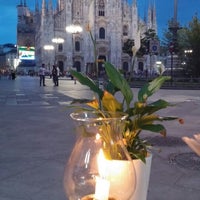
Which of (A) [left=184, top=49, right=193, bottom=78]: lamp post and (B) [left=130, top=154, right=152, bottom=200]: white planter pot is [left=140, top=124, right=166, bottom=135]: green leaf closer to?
(B) [left=130, top=154, right=152, bottom=200]: white planter pot

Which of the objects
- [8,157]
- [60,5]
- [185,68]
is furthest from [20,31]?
[8,157]

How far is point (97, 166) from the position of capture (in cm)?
224

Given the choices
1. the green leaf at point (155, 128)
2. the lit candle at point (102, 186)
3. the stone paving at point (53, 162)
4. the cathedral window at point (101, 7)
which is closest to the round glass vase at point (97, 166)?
the lit candle at point (102, 186)

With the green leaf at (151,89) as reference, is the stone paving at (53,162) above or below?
below

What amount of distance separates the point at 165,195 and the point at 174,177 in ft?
1.88

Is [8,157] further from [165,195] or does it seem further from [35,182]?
[165,195]

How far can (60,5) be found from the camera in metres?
80.7

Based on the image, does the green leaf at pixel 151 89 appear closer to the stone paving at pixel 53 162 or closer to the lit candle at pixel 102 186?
the stone paving at pixel 53 162

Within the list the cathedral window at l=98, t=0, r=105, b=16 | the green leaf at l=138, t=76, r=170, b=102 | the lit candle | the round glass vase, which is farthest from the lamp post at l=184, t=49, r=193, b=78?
the cathedral window at l=98, t=0, r=105, b=16

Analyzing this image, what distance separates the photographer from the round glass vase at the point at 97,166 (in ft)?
7.24

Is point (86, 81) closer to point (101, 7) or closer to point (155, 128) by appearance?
point (155, 128)

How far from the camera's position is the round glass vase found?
2.21 metres

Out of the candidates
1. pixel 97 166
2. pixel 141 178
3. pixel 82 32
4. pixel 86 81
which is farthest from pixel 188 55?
pixel 82 32

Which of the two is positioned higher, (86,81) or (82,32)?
(82,32)
